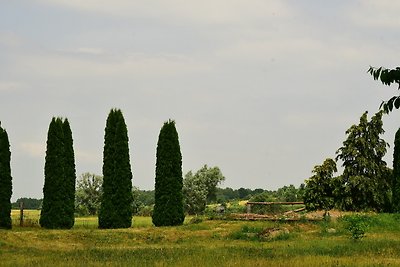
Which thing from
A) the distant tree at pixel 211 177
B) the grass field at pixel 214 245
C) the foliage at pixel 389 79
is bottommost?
the grass field at pixel 214 245

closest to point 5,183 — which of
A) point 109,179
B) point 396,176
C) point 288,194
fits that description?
point 109,179

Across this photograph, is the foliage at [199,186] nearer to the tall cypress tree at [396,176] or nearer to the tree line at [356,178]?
the tree line at [356,178]

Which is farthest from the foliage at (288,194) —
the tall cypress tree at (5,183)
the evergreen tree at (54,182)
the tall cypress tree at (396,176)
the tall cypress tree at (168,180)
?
the tall cypress tree at (5,183)

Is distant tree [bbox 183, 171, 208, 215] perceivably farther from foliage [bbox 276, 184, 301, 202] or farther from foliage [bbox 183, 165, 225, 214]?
foliage [bbox 276, 184, 301, 202]

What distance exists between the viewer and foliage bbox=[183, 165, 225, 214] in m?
76.5

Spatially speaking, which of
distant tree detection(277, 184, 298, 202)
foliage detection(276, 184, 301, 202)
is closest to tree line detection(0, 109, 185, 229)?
foliage detection(276, 184, 301, 202)

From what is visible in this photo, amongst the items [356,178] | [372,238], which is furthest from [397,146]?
[372,238]

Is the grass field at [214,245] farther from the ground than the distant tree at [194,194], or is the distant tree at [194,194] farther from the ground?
the distant tree at [194,194]

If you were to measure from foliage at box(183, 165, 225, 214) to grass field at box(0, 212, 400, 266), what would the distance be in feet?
118

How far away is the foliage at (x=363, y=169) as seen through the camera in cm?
5059

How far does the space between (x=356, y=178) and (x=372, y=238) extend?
17795mm

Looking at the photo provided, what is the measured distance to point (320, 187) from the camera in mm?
50906

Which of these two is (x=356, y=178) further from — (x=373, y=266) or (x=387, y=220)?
(x=373, y=266)

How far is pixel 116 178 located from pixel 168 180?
3196mm
